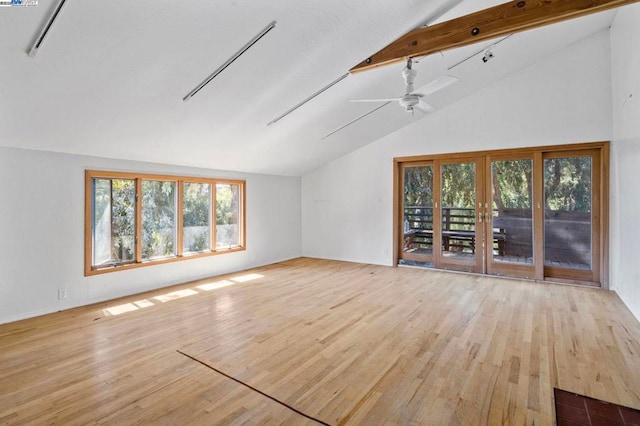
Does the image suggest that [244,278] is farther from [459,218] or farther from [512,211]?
[512,211]

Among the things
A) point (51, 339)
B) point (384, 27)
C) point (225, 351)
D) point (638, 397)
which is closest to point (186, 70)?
point (384, 27)

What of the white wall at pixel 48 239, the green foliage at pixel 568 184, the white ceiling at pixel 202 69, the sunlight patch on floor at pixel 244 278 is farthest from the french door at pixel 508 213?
the white wall at pixel 48 239

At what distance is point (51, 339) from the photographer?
3.20 m

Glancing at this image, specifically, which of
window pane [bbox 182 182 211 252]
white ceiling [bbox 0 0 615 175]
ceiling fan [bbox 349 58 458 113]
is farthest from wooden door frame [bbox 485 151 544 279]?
window pane [bbox 182 182 211 252]

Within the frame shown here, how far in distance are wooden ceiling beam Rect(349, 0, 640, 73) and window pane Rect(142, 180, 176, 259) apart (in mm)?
3547

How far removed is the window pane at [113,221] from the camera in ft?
14.7

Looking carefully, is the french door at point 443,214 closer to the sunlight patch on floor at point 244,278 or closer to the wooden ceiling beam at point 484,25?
the wooden ceiling beam at point 484,25

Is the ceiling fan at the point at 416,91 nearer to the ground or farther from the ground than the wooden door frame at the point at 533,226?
farther from the ground

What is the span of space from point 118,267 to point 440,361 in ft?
14.4

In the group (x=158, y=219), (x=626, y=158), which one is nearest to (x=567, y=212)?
(x=626, y=158)

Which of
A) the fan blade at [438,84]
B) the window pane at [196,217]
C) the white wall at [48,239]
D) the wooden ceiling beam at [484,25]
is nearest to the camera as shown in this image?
the wooden ceiling beam at [484,25]

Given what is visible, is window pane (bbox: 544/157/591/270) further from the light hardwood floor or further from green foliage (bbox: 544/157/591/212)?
the light hardwood floor

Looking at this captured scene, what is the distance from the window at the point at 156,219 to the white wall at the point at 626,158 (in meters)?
6.01

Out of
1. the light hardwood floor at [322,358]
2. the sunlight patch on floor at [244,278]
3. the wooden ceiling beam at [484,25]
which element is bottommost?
the light hardwood floor at [322,358]
